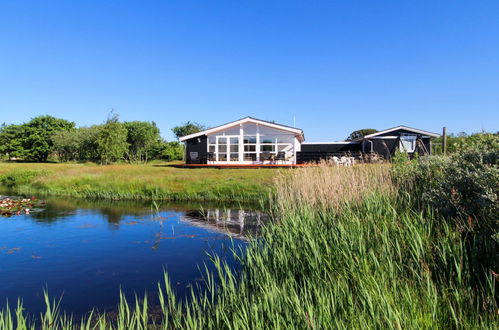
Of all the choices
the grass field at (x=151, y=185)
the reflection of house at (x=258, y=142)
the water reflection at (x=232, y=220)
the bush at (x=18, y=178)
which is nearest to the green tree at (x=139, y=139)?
the reflection of house at (x=258, y=142)

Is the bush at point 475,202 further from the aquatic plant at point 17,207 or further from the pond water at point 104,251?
the aquatic plant at point 17,207

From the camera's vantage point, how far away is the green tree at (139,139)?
40.0m

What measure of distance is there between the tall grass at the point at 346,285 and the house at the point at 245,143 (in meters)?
17.2

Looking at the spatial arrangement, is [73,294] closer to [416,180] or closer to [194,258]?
[194,258]

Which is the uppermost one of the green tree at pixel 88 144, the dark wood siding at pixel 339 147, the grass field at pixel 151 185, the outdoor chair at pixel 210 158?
the green tree at pixel 88 144

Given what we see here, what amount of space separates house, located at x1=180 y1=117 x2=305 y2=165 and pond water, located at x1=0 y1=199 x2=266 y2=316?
477 inches

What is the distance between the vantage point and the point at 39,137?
4591 centimetres

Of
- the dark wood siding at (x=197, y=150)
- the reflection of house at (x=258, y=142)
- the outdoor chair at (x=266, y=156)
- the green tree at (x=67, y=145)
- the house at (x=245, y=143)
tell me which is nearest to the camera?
the outdoor chair at (x=266, y=156)

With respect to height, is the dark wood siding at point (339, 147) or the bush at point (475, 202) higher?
the dark wood siding at point (339, 147)

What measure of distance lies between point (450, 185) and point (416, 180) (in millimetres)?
2144

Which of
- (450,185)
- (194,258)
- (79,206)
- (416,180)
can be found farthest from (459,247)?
(79,206)

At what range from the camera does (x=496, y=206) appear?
319 centimetres

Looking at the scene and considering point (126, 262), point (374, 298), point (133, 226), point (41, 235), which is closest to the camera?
point (374, 298)

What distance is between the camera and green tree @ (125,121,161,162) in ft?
131
